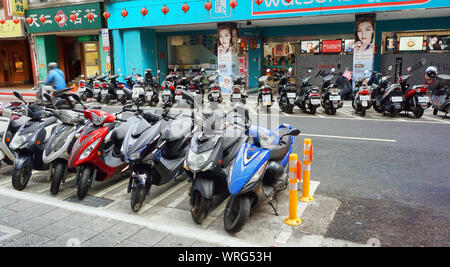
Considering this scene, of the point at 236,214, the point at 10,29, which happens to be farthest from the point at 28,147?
the point at 10,29

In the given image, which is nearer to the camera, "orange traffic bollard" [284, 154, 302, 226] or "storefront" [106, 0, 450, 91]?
"orange traffic bollard" [284, 154, 302, 226]

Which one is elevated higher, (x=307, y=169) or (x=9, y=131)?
(x=9, y=131)

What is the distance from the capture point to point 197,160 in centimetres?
438

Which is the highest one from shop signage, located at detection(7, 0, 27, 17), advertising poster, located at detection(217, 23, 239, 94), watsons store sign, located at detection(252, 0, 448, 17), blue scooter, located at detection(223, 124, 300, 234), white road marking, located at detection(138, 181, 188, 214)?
shop signage, located at detection(7, 0, 27, 17)

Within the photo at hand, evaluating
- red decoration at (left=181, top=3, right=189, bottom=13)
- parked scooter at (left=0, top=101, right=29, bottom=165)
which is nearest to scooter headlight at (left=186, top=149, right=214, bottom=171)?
parked scooter at (left=0, top=101, right=29, bottom=165)

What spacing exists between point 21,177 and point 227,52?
13.2 m

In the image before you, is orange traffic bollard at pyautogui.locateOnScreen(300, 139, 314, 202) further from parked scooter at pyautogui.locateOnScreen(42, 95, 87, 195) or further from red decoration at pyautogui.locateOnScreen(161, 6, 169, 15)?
red decoration at pyautogui.locateOnScreen(161, 6, 169, 15)

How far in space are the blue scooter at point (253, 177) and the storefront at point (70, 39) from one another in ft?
52.6

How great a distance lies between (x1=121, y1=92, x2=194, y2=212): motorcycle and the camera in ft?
16.1

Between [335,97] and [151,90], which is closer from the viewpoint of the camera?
[335,97]

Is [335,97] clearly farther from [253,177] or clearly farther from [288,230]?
[253,177]

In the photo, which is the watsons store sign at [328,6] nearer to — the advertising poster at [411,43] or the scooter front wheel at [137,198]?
the advertising poster at [411,43]

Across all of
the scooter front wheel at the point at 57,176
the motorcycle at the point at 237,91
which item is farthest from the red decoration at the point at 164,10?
the scooter front wheel at the point at 57,176
